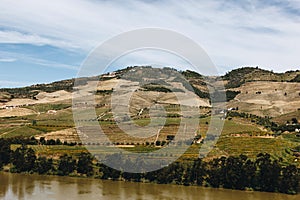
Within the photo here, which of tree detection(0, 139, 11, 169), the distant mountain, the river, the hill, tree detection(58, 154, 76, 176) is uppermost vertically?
the distant mountain

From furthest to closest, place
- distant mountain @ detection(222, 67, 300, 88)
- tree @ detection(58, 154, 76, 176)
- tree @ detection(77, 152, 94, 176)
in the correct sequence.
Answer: distant mountain @ detection(222, 67, 300, 88) → tree @ detection(58, 154, 76, 176) → tree @ detection(77, 152, 94, 176)

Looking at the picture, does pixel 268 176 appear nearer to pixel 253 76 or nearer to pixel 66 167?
pixel 66 167

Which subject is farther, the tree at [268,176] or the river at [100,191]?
the tree at [268,176]

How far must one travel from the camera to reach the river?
1096 inches

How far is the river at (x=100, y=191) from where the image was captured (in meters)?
27.8

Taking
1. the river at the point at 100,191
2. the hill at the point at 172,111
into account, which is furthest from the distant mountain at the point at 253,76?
the river at the point at 100,191

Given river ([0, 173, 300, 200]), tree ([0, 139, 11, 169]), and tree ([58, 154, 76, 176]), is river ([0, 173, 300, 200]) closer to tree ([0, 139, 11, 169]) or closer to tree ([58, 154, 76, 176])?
tree ([58, 154, 76, 176])

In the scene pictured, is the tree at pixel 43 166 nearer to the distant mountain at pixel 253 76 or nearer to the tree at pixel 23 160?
the tree at pixel 23 160

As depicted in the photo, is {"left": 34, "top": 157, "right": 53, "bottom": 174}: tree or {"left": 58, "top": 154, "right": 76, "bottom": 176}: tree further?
{"left": 34, "top": 157, "right": 53, "bottom": 174}: tree

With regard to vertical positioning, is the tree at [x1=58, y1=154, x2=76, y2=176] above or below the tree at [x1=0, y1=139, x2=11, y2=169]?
below

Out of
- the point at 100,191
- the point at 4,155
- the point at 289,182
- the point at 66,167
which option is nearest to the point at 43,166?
the point at 66,167

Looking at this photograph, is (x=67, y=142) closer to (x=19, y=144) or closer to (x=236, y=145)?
(x=19, y=144)

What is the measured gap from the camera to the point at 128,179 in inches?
1362

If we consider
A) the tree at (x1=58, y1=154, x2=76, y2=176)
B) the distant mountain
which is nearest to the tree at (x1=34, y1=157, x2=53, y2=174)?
the tree at (x1=58, y1=154, x2=76, y2=176)
